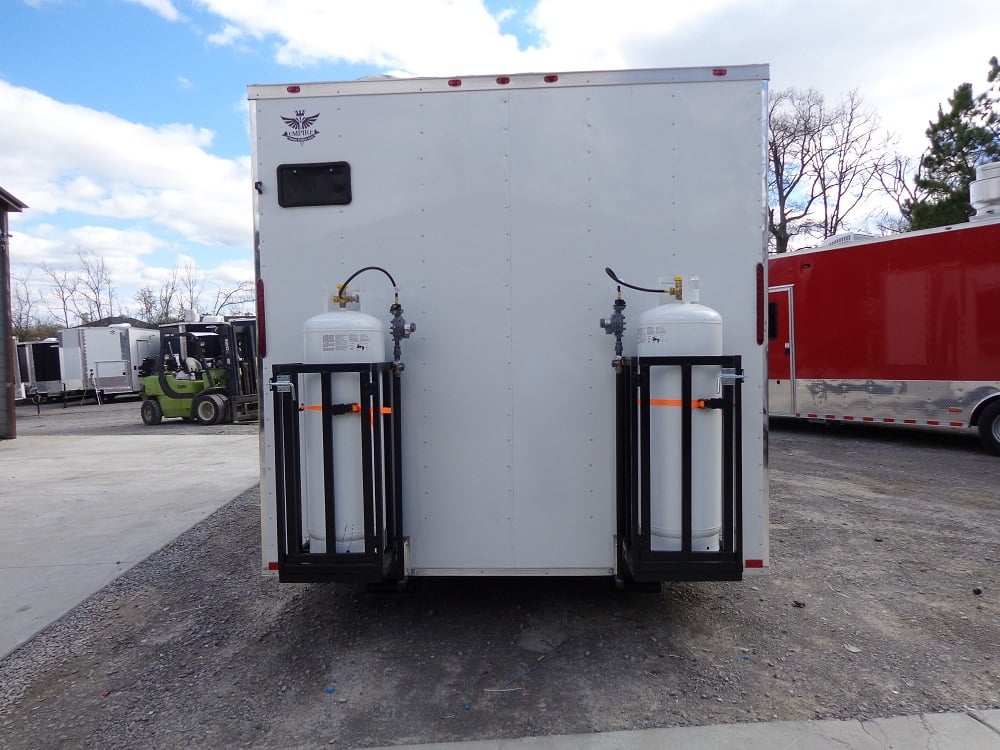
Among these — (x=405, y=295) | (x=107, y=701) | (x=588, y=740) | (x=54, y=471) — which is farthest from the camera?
(x=54, y=471)

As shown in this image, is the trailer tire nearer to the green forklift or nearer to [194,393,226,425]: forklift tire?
the green forklift

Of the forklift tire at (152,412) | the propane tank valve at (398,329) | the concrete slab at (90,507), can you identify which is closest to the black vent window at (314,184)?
the propane tank valve at (398,329)

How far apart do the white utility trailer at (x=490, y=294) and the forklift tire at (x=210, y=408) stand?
12.8 metres

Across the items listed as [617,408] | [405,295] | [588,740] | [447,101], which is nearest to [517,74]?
[447,101]

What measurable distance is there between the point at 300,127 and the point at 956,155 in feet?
56.3

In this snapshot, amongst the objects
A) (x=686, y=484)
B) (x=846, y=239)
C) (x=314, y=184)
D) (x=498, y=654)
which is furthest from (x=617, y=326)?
(x=846, y=239)

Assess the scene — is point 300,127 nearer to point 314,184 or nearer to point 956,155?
point 314,184

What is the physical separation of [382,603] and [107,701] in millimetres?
1420

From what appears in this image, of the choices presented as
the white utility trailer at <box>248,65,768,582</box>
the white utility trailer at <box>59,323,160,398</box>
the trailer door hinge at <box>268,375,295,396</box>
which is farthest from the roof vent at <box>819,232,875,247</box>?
the white utility trailer at <box>59,323,160,398</box>

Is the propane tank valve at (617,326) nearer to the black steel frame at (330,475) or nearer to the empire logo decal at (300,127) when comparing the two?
the black steel frame at (330,475)

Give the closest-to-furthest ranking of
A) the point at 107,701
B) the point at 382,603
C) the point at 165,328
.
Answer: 1. the point at 107,701
2. the point at 382,603
3. the point at 165,328

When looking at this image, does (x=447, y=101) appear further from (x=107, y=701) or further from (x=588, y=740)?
(x=107, y=701)

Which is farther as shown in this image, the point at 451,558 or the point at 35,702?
the point at 451,558

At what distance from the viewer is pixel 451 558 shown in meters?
3.11
